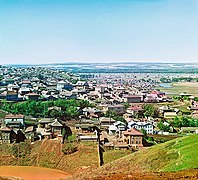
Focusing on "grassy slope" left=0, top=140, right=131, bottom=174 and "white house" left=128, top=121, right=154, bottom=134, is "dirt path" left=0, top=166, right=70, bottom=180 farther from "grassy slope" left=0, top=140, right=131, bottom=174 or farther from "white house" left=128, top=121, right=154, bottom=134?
"white house" left=128, top=121, right=154, bottom=134

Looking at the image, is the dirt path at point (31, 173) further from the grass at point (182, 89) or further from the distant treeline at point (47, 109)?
the grass at point (182, 89)

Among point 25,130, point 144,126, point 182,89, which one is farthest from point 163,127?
point 182,89

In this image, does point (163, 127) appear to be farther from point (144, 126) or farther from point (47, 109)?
point (47, 109)

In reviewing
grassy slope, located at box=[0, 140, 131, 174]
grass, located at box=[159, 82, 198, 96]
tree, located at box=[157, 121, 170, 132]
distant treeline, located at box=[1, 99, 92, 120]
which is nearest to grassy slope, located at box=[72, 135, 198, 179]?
grassy slope, located at box=[0, 140, 131, 174]

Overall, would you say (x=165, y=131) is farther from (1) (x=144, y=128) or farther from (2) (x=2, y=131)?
(2) (x=2, y=131)

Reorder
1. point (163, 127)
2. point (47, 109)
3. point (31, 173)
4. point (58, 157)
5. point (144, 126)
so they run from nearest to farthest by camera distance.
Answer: point (31, 173), point (58, 157), point (144, 126), point (163, 127), point (47, 109)
